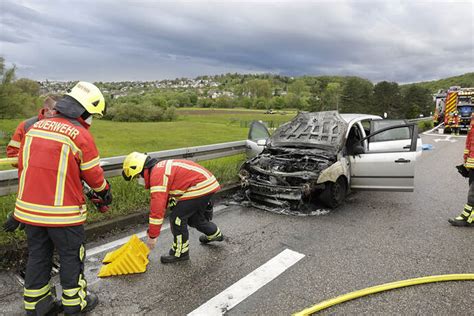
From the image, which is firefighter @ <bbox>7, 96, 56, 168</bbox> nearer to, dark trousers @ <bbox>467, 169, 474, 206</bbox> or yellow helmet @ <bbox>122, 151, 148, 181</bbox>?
yellow helmet @ <bbox>122, 151, 148, 181</bbox>

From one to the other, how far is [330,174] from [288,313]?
280 cm

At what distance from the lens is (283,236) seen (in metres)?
4.37

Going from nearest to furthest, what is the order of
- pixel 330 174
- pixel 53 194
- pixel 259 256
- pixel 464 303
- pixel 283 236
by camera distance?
pixel 53 194 < pixel 464 303 < pixel 259 256 < pixel 283 236 < pixel 330 174

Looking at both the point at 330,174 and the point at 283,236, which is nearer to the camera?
the point at 283,236

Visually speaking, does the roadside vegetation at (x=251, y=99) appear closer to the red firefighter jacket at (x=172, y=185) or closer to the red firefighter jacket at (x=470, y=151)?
the red firefighter jacket at (x=172, y=185)

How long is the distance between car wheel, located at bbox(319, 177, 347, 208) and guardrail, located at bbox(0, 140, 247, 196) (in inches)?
95.8

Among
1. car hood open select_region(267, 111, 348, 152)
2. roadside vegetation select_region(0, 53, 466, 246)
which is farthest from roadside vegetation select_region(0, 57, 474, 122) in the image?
car hood open select_region(267, 111, 348, 152)

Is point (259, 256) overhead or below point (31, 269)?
below

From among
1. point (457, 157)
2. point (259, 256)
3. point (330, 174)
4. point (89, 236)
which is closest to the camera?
point (259, 256)

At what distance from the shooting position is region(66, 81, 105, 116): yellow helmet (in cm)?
263

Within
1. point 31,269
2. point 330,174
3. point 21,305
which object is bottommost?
point 21,305

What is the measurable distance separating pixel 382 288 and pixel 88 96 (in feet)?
10.5

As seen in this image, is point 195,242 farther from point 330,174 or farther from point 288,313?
point 330,174

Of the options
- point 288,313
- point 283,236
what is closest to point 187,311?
point 288,313
